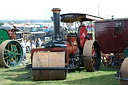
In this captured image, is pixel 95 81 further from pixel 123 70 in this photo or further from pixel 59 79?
pixel 123 70

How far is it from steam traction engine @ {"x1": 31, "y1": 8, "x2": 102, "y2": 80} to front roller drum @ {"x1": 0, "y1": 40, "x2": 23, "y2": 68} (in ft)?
8.68

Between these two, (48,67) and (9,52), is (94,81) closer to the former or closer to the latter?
(48,67)

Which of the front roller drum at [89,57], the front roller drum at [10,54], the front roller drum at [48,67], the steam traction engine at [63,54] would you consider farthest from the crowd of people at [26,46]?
the front roller drum at [48,67]

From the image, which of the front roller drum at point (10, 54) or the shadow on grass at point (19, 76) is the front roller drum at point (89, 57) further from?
the front roller drum at point (10, 54)

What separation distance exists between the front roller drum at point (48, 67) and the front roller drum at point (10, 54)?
3.37 m

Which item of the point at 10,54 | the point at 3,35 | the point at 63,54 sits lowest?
the point at 10,54

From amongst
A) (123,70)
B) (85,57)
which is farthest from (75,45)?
(123,70)

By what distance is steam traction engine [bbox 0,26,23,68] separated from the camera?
357 inches

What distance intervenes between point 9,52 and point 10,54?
9 cm

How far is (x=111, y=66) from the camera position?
9.12m

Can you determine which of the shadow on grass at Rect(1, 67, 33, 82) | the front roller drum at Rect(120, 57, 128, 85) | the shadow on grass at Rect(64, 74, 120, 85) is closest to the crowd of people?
the shadow on grass at Rect(1, 67, 33, 82)

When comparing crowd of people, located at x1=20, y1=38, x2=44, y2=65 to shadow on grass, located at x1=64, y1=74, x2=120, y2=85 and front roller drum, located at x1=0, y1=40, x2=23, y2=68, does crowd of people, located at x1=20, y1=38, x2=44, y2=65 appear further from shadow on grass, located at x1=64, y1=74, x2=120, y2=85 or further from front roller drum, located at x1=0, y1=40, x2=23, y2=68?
shadow on grass, located at x1=64, y1=74, x2=120, y2=85

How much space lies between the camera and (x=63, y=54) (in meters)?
6.09

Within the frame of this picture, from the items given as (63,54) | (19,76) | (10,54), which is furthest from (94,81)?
(10,54)
